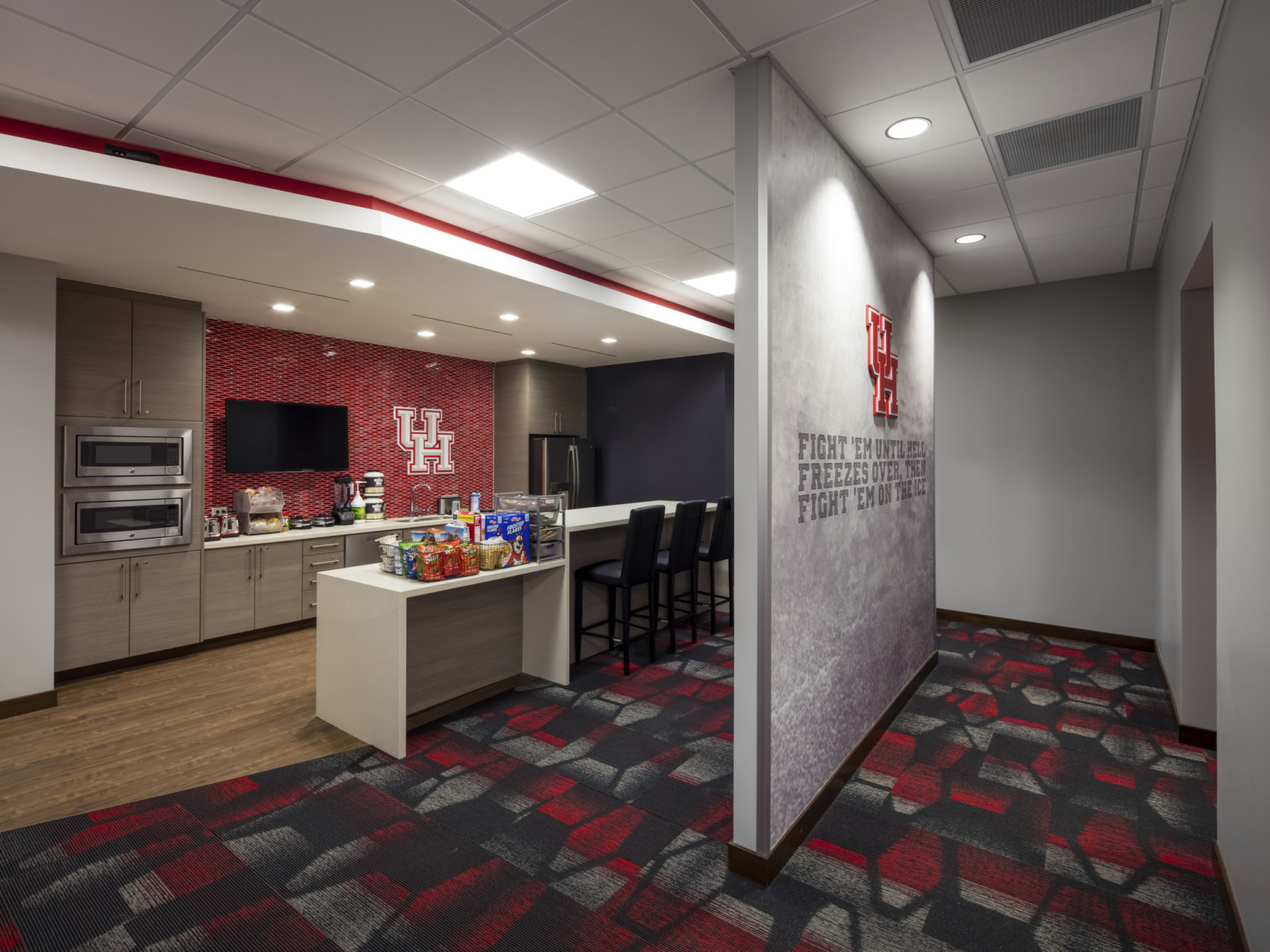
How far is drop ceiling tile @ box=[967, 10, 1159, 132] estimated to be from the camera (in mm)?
2156

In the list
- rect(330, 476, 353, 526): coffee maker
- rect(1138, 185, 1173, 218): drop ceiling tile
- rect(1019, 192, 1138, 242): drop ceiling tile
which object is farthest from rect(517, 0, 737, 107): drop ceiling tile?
rect(330, 476, 353, 526): coffee maker

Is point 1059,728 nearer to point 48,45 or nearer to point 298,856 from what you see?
point 298,856

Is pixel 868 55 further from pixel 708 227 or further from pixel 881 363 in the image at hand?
pixel 708 227

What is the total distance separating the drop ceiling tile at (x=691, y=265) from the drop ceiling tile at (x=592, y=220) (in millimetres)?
688

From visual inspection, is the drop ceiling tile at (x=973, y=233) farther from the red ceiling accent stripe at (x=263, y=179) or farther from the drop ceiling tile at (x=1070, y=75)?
the red ceiling accent stripe at (x=263, y=179)

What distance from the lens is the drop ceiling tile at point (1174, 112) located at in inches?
96.4

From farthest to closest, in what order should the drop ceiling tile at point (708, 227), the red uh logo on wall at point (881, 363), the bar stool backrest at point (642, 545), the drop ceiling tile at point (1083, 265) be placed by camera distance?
the drop ceiling tile at point (1083, 265), the bar stool backrest at point (642, 545), the drop ceiling tile at point (708, 227), the red uh logo on wall at point (881, 363)

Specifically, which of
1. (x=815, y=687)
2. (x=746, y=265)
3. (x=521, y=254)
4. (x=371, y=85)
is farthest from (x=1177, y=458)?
(x=371, y=85)

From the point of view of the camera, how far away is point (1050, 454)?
525 centimetres

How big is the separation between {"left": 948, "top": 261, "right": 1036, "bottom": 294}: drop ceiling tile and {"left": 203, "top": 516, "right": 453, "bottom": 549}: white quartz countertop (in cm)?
475

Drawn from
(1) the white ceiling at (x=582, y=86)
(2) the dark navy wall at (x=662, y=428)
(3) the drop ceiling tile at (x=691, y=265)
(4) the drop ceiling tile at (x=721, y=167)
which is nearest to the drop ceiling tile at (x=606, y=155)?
(1) the white ceiling at (x=582, y=86)

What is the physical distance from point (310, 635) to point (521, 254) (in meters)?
3.61

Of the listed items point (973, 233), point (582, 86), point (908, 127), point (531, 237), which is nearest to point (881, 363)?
point (908, 127)

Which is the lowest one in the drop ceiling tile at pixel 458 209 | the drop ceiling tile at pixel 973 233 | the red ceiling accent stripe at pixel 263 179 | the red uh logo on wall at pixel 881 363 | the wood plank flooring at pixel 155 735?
the wood plank flooring at pixel 155 735
